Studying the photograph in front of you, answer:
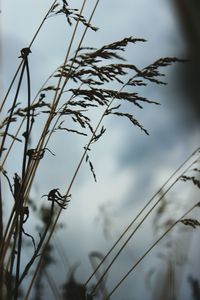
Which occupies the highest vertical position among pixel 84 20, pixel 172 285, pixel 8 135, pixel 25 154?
pixel 84 20

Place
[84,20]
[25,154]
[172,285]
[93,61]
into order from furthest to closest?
[172,285], [84,20], [93,61], [25,154]

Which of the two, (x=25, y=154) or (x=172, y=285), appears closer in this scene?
(x=25, y=154)

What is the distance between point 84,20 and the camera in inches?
70.0

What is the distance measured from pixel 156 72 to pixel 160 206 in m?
1.17

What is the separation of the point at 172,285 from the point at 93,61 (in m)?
1.12

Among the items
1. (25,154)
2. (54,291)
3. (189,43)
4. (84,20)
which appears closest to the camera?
(25,154)

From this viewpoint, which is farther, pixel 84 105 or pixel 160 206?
pixel 160 206

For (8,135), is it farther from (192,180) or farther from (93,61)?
(192,180)

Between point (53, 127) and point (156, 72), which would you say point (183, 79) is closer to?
point (156, 72)

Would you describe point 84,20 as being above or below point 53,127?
above

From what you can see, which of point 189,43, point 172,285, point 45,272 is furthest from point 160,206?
point 189,43

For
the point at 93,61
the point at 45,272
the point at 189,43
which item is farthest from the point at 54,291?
the point at 189,43

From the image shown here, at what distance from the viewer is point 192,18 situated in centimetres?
156

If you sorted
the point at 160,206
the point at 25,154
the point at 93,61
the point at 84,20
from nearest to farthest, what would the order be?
the point at 25,154, the point at 93,61, the point at 84,20, the point at 160,206
